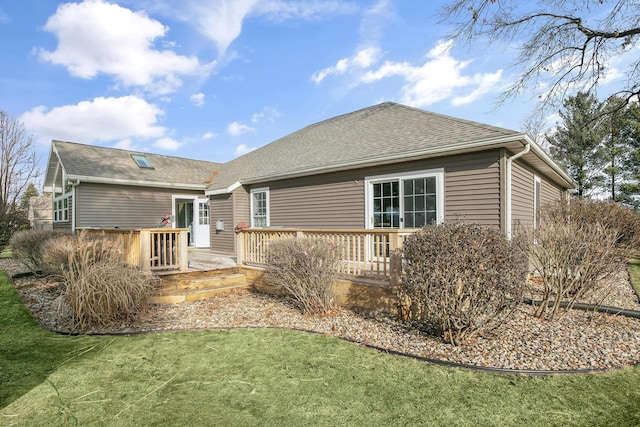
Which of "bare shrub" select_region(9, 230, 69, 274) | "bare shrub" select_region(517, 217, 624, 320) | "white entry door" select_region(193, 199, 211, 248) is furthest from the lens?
"white entry door" select_region(193, 199, 211, 248)

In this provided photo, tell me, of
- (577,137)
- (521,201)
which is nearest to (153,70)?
(521,201)

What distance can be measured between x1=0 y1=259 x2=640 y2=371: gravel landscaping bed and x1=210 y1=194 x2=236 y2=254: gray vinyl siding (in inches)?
213

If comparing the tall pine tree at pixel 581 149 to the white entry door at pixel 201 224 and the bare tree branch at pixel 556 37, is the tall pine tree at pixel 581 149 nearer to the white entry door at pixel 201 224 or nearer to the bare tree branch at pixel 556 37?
the bare tree branch at pixel 556 37

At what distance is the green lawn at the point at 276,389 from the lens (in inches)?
97.0

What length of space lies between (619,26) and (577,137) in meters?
19.1

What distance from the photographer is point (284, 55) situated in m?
11.4

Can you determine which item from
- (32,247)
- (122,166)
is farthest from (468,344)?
(122,166)

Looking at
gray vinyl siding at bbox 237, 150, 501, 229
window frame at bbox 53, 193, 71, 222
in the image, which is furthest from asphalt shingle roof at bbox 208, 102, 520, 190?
window frame at bbox 53, 193, 71, 222

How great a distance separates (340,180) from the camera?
8.73 m

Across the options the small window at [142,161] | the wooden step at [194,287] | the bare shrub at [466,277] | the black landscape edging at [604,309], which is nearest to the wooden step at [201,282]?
the wooden step at [194,287]

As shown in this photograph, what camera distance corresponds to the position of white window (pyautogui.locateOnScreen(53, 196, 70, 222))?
12.9 metres

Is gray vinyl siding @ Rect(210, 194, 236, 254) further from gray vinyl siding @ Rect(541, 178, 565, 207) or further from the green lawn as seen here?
gray vinyl siding @ Rect(541, 178, 565, 207)

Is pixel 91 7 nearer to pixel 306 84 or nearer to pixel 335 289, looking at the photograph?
pixel 306 84

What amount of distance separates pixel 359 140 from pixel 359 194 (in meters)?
1.91
